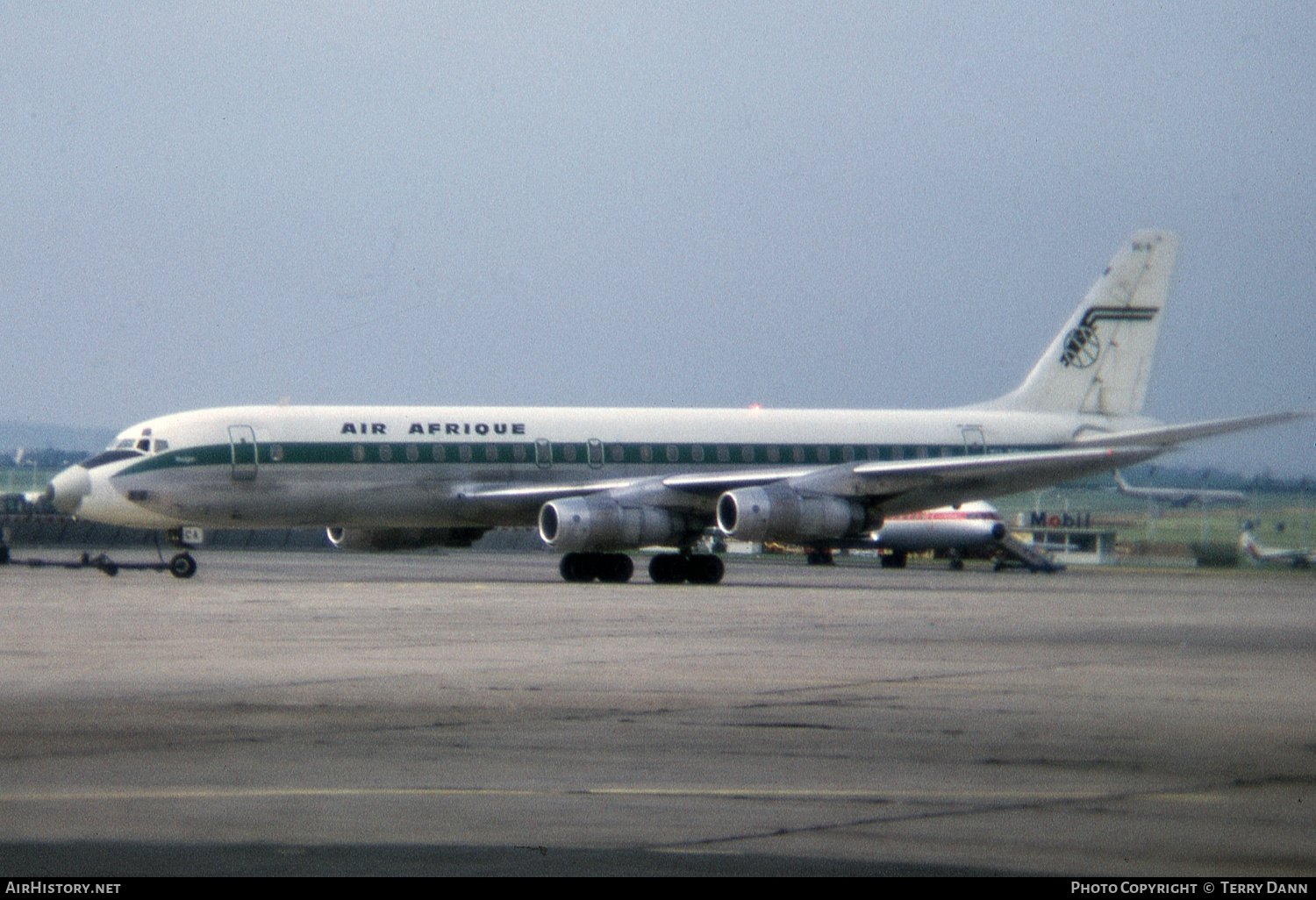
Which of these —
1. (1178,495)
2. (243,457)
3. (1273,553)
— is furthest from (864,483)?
(1178,495)

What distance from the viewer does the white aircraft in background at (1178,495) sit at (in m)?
52.8

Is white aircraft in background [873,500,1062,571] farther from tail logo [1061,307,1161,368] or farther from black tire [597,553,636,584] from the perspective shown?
black tire [597,553,636,584]

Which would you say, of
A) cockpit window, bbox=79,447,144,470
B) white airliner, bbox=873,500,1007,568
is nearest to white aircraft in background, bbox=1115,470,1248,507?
white airliner, bbox=873,500,1007,568

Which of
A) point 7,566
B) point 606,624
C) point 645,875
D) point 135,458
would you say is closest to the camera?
point 645,875

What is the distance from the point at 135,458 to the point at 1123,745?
25844mm

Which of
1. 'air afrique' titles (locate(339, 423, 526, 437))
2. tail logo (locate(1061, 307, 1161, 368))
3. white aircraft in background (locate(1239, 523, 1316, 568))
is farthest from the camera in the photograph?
white aircraft in background (locate(1239, 523, 1316, 568))

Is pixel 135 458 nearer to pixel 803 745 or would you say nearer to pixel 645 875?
pixel 803 745

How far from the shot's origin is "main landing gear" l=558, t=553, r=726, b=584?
3572cm

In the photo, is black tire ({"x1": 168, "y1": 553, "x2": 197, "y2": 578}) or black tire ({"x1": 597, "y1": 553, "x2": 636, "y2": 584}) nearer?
black tire ({"x1": 168, "y1": 553, "x2": 197, "y2": 578})

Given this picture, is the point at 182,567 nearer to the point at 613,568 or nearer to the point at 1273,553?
the point at 613,568

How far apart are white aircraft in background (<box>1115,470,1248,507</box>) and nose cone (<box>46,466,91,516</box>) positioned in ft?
89.2

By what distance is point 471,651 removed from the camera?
17406 mm

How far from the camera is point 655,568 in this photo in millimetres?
35594

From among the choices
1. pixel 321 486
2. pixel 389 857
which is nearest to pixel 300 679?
pixel 389 857
